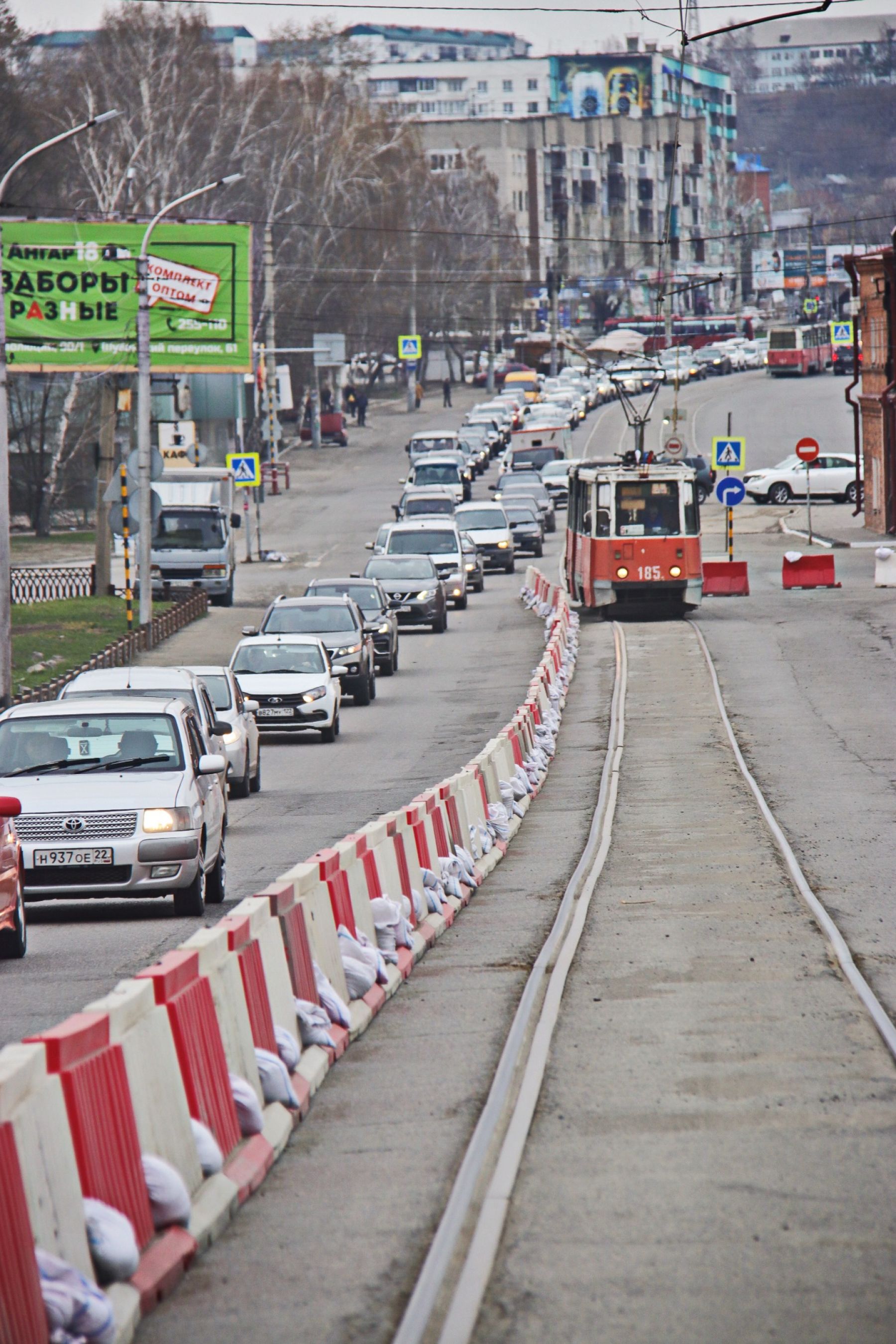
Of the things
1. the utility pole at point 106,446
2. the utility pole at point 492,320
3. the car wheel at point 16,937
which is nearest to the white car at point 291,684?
the car wheel at point 16,937

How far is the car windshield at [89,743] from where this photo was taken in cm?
1390

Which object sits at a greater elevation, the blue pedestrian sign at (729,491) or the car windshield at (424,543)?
the blue pedestrian sign at (729,491)

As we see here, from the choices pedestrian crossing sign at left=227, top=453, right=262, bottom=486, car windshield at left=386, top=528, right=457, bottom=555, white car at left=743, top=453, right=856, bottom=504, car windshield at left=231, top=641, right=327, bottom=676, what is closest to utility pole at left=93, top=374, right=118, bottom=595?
car windshield at left=386, top=528, right=457, bottom=555

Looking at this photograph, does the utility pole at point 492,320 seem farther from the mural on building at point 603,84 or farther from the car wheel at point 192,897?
the car wheel at point 192,897

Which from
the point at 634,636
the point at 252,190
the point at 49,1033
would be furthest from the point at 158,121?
the point at 49,1033

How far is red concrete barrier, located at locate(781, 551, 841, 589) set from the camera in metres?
43.1

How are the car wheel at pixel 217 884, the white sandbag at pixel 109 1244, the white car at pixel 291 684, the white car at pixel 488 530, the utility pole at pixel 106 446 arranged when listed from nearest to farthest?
the white sandbag at pixel 109 1244 → the car wheel at pixel 217 884 → the white car at pixel 291 684 → the utility pole at pixel 106 446 → the white car at pixel 488 530

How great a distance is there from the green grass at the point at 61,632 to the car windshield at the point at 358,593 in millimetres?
4352

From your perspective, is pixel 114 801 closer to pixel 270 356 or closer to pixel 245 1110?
pixel 245 1110

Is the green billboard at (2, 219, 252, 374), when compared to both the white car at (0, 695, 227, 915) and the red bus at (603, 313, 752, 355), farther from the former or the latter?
the red bus at (603, 313, 752, 355)

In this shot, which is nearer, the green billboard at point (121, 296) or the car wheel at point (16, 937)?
the car wheel at point (16, 937)

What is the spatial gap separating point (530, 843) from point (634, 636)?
1976cm

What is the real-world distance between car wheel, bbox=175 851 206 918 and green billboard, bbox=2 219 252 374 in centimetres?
2881

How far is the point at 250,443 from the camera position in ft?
273
